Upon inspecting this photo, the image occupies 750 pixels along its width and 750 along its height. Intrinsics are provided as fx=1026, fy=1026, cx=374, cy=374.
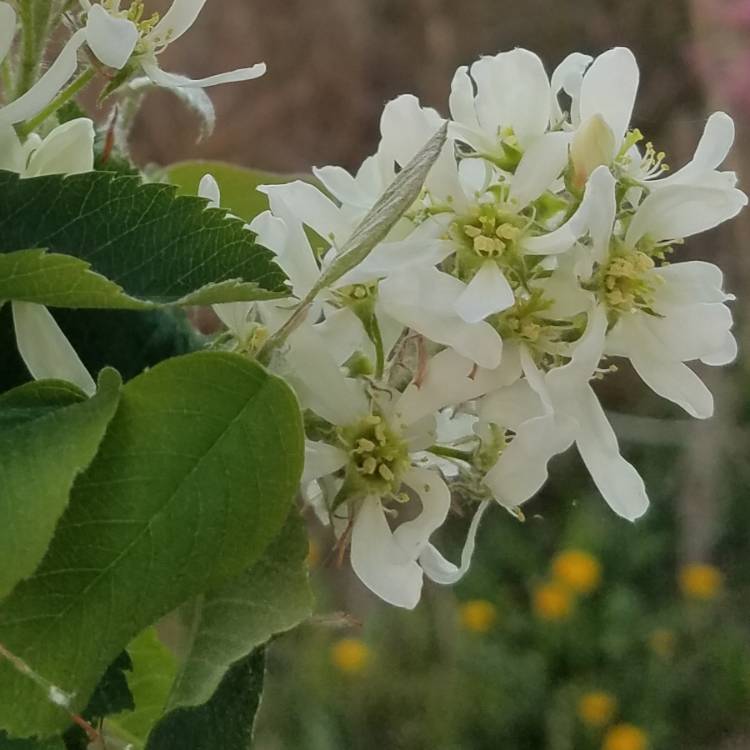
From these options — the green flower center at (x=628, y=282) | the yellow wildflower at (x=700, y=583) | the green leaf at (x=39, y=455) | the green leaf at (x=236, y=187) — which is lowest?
the yellow wildflower at (x=700, y=583)

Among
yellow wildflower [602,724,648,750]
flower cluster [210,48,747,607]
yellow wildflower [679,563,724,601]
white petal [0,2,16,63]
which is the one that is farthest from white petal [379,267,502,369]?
yellow wildflower [679,563,724,601]

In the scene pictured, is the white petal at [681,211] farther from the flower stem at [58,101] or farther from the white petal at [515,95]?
the flower stem at [58,101]

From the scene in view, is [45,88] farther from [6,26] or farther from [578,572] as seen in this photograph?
[578,572]

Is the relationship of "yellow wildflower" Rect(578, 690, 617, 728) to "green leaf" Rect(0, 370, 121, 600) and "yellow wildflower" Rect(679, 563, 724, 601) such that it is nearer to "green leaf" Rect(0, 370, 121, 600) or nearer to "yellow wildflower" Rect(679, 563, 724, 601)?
"yellow wildflower" Rect(679, 563, 724, 601)

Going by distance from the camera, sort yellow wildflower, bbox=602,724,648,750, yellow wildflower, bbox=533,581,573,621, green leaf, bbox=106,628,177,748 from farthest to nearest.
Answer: yellow wildflower, bbox=533,581,573,621 < yellow wildflower, bbox=602,724,648,750 < green leaf, bbox=106,628,177,748

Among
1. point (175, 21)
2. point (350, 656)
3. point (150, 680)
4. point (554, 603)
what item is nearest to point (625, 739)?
point (554, 603)

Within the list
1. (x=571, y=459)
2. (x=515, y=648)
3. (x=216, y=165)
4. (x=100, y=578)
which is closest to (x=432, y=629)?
(x=515, y=648)

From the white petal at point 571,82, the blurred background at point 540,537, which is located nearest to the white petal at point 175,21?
the white petal at point 571,82
